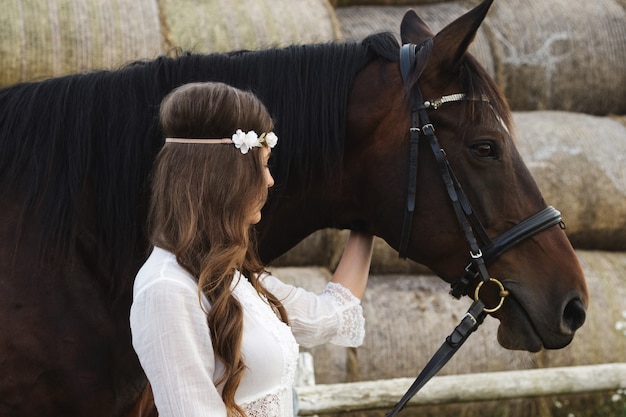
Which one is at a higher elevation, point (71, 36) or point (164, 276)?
point (164, 276)

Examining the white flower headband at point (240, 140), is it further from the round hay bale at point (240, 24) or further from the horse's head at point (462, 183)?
the round hay bale at point (240, 24)

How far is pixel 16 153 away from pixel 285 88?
660 mm

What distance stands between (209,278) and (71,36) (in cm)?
250

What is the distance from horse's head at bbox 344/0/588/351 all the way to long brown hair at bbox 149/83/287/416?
534 millimetres

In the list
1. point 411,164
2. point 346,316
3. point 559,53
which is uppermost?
point 411,164

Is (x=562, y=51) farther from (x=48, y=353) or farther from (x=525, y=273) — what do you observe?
(x=48, y=353)

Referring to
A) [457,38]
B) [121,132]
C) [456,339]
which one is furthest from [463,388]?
[121,132]

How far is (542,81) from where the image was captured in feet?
16.8

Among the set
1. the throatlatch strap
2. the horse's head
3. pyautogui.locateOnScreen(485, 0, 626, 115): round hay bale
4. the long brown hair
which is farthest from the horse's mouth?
pyautogui.locateOnScreen(485, 0, 626, 115): round hay bale

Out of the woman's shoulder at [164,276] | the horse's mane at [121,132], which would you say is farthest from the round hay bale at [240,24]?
the woman's shoulder at [164,276]

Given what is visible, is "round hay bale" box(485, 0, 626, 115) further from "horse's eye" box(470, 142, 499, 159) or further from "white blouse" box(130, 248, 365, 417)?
"white blouse" box(130, 248, 365, 417)

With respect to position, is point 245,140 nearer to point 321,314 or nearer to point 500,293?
point 321,314

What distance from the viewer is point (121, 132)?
2059 millimetres

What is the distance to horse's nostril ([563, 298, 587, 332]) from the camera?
2062 mm
